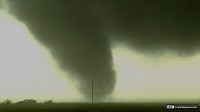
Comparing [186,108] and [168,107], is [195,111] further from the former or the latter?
[168,107]

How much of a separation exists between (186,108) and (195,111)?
4.19 feet

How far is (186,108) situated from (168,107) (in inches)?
107

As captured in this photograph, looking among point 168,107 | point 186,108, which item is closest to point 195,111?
point 186,108

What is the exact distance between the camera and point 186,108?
1255 inches

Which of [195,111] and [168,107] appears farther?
[195,111]

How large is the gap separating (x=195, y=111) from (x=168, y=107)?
3.96 meters

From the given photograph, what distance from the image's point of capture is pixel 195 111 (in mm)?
32500

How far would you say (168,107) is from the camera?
99.0ft
